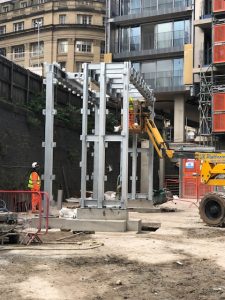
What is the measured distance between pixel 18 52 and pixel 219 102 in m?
46.5

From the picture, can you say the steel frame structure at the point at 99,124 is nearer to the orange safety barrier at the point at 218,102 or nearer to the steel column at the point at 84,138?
the steel column at the point at 84,138

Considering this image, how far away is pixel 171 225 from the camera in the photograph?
16.7m

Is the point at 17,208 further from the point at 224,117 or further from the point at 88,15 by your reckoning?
the point at 88,15

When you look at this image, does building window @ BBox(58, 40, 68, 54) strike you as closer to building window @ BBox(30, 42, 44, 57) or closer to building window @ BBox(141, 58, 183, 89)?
building window @ BBox(30, 42, 44, 57)

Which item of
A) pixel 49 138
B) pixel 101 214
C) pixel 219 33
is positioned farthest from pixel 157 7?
pixel 101 214

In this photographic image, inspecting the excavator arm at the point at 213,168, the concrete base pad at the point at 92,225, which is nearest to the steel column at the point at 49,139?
the concrete base pad at the point at 92,225

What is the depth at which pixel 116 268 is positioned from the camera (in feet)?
30.2

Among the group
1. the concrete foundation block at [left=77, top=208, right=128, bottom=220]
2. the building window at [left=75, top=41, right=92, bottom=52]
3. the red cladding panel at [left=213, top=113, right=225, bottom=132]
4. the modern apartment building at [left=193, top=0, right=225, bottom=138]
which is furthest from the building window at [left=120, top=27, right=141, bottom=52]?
the concrete foundation block at [left=77, top=208, right=128, bottom=220]

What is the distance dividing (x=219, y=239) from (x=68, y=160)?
15088 millimetres

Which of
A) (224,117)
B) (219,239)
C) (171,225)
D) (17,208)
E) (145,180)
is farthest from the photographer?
(224,117)

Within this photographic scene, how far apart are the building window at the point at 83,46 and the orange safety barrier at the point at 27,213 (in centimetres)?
6277

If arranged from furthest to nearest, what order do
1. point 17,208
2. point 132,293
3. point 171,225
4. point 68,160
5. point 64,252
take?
point 68,160
point 171,225
point 17,208
point 64,252
point 132,293

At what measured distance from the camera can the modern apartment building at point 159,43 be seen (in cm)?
4859

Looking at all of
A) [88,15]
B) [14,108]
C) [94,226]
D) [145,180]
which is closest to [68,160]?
[14,108]
